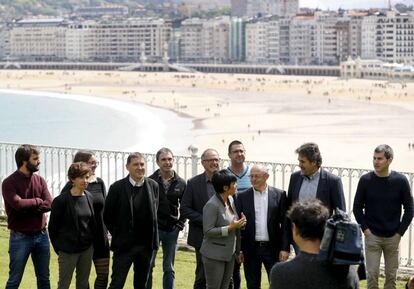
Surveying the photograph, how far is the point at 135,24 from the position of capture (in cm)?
16750

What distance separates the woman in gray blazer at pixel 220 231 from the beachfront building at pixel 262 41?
140 m

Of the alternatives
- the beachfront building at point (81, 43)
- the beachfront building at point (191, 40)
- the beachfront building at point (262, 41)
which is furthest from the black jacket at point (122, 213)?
the beachfront building at point (81, 43)

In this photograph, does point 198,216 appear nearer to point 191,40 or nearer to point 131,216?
point 131,216

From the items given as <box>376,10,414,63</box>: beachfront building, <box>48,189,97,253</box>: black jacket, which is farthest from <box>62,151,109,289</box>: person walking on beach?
<box>376,10,414,63</box>: beachfront building

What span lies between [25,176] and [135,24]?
162 metres

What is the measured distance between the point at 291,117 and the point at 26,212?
4015cm

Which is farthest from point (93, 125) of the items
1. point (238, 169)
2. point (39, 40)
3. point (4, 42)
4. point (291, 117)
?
point (4, 42)

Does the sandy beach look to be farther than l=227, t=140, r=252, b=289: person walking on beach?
Yes

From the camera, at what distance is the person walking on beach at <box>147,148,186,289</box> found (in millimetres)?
7726

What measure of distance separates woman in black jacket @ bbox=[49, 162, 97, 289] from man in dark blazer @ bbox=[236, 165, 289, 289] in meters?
1.17

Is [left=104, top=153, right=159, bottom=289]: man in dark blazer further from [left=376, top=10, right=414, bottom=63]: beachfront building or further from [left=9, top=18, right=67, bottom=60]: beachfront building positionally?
[left=9, top=18, right=67, bottom=60]: beachfront building

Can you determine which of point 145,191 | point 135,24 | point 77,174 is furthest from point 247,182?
point 135,24

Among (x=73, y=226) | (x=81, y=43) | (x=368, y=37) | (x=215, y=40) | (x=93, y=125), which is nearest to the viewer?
(x=73, y=226)

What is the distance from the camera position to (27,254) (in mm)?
7027
